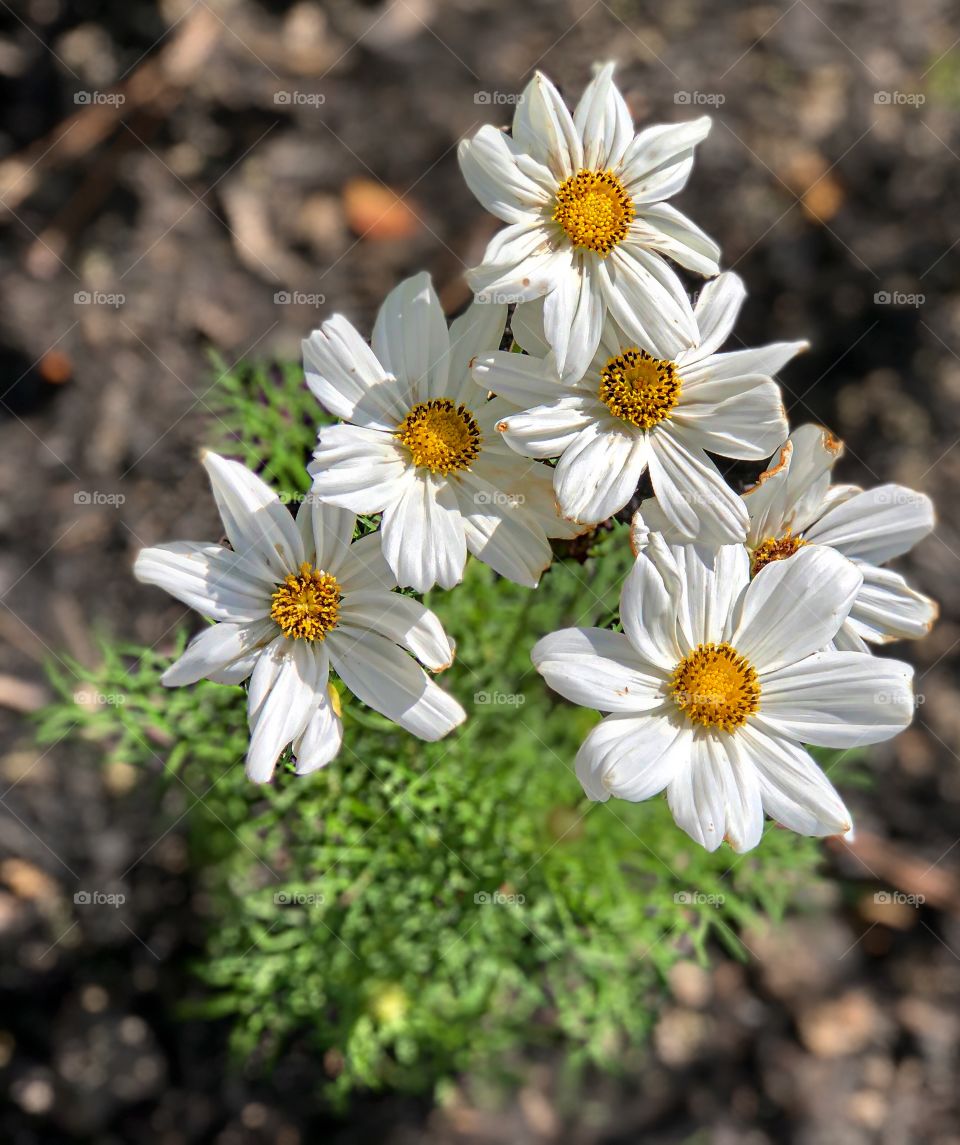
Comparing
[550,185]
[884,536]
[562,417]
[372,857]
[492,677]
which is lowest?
[372,857]

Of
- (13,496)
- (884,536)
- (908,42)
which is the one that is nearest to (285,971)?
(13,496)

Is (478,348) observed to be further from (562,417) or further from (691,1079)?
(691,1079)

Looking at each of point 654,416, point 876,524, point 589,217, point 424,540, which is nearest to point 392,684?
point 424,540

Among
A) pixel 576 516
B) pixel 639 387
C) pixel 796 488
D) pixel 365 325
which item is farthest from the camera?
pixel 365 325

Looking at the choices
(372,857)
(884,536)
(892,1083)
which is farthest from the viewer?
(892,1083)

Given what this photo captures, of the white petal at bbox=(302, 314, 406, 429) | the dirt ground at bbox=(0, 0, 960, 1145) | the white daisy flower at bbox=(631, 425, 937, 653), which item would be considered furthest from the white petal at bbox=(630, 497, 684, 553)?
the dirt ground at bbox=(0, 0, 960, 1145)

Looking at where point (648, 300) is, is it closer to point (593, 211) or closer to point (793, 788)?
point (593, 211)
